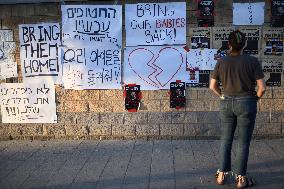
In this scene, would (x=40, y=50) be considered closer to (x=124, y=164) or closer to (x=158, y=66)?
(x=158, y=66)

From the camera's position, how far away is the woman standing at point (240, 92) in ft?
14.7

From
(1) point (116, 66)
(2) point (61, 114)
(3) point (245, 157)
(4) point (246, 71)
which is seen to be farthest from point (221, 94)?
(2) point (61, 114)

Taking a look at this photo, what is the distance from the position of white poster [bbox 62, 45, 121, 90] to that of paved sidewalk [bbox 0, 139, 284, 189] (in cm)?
110

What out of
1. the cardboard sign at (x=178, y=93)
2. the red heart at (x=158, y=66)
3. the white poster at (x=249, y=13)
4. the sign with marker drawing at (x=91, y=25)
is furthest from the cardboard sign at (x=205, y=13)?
the sign with marker drawing at (x=91, y=25)

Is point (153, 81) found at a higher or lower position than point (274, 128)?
higher

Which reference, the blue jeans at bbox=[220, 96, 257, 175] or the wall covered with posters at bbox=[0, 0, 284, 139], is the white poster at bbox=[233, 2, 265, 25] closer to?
the wall covered with posters at bbox=[0, 0, 284, 139]

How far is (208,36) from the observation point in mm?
6562

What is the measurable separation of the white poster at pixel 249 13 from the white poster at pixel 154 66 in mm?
1154

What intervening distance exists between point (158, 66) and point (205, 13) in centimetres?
128

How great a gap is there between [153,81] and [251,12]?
2.16 meters

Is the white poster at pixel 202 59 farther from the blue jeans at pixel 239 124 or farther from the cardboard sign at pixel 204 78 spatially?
the blue jeans at pixel 239 124

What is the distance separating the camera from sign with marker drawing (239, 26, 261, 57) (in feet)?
21.4

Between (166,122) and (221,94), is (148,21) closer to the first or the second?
(166,122)

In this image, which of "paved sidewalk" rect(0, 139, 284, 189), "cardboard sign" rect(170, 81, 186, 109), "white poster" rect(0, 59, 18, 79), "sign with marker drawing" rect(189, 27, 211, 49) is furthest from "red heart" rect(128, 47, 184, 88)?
"white poster" rect(0, 59, 18, 79)
